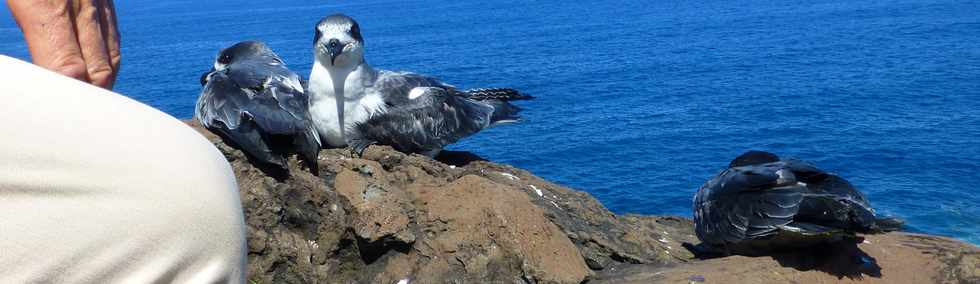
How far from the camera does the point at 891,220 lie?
756 cm

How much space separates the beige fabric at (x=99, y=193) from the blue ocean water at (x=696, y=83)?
688 inches

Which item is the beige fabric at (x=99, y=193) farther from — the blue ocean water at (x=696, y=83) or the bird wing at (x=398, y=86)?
the blue ocean water at (x=696, y=83)

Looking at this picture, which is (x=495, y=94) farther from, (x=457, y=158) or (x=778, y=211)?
(x=778, y=211)

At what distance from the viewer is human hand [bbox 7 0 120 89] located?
2.10 meters

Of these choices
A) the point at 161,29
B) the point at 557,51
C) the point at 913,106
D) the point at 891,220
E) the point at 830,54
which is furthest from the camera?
the point at 161,29

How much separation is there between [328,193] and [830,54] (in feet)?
108

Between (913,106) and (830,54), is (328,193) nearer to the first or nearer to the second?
(913,106)

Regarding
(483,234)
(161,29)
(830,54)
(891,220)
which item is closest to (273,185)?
(483,234)

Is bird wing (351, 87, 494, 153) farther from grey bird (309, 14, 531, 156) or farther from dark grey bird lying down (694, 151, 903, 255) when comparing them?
dark grey bird lying down (694, 151, 903, 255)

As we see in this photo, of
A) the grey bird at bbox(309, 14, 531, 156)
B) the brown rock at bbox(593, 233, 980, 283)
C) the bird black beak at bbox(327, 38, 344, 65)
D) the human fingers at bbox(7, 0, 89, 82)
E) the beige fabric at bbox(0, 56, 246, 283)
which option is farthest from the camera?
the grey bird at bbox(309, 14, 531, 156)

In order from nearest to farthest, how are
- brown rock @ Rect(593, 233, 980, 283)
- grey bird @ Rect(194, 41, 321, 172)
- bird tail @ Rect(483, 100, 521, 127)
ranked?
brown rock @ Rect(593, 233, 980, 283) → grey bird @ Rect(194, 41, 321, 172) → bird tail @ Rect(483, 100, 521, 127)

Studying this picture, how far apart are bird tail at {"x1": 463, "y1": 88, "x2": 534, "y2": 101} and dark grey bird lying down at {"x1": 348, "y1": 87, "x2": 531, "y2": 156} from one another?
142 millimetres

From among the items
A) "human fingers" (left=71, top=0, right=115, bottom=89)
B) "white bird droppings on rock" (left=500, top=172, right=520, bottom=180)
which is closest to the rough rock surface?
"white bird droppings on rock" (left=500, top=172, right=520, bottom=180)

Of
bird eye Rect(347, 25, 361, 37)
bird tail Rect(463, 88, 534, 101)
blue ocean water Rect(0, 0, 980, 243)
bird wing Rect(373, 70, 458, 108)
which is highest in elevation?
bird eye Rect(347, 25, 361, 37)
